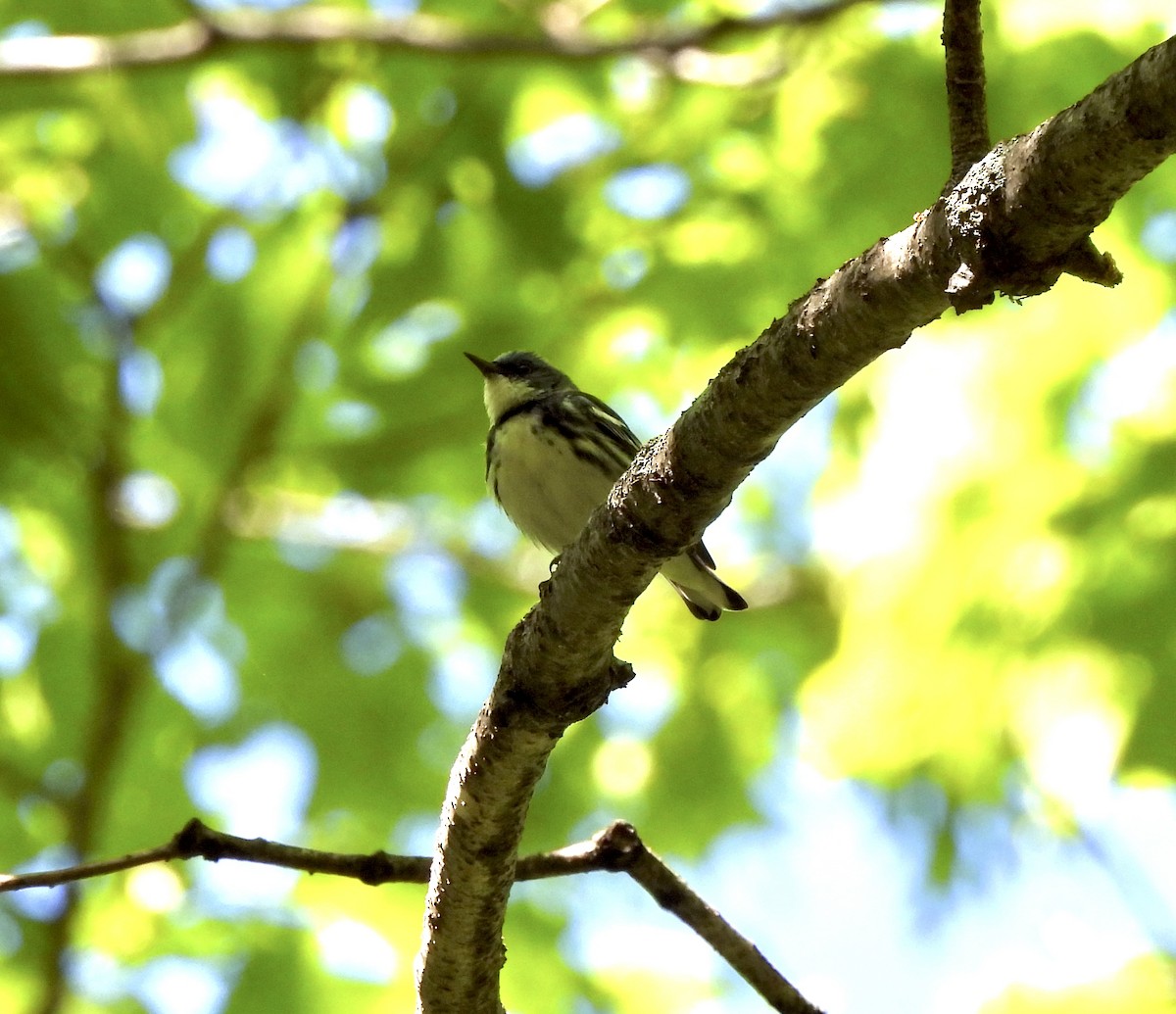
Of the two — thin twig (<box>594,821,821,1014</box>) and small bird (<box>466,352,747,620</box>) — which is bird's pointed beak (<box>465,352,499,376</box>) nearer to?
small bird (<box>466,352,747,620</box>)

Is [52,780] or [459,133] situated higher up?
[459,133]

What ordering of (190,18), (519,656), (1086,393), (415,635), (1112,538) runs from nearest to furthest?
(519,656) → (1112,538) → (1086,393) → (190,18) → (415,635)

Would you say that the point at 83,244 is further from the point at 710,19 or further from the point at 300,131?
the point at 710,19

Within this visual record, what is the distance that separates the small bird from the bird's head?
0.01 m

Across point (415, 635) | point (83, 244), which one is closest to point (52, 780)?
point (415, 635)

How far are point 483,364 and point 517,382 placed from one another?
0.41m

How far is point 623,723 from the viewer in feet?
16.1

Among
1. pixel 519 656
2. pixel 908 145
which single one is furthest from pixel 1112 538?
pixel 519 656

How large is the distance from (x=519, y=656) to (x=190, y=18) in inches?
116

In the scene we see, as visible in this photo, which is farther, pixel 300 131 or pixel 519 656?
pixel 300 131

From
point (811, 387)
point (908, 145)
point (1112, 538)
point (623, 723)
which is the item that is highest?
point (908, 145)

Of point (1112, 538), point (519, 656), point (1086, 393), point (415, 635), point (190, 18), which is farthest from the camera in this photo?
point (415, 635)

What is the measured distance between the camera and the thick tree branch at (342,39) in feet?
13.1

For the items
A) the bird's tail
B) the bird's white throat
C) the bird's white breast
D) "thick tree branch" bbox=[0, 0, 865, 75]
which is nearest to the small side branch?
"thick tree branch" bbox=[0, 0, 865, 75]
